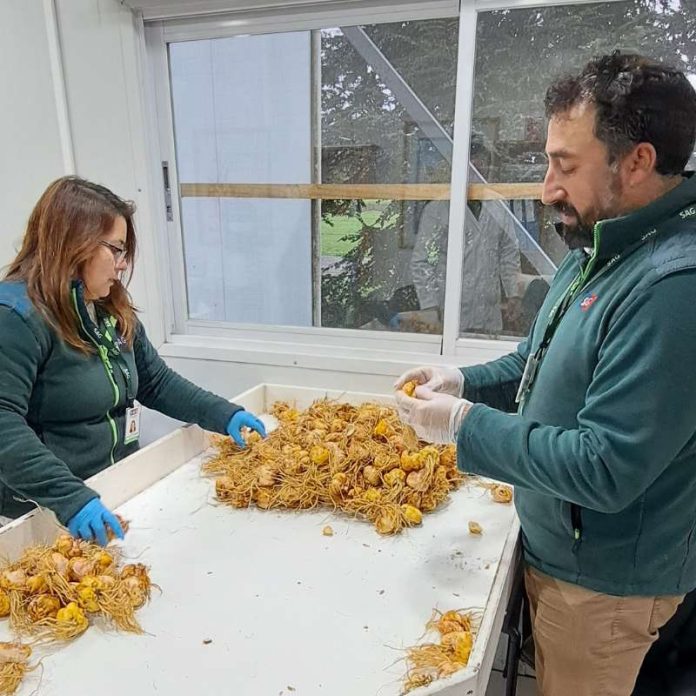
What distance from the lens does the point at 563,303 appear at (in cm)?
109

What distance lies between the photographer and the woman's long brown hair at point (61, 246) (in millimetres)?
1315

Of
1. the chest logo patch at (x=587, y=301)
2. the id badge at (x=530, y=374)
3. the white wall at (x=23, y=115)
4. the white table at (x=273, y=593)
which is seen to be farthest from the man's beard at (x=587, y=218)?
the white wall at (x=23, y=115)

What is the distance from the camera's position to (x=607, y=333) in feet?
3.01

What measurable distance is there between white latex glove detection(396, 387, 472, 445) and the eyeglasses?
79 cm

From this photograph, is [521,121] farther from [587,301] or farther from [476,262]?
[587,301]

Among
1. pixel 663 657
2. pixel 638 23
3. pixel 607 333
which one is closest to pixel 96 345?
pixel 607 333

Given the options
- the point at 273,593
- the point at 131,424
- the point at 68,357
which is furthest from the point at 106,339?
the point at 273,593

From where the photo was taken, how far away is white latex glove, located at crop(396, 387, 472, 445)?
110cm

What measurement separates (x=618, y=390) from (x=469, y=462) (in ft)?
0.93

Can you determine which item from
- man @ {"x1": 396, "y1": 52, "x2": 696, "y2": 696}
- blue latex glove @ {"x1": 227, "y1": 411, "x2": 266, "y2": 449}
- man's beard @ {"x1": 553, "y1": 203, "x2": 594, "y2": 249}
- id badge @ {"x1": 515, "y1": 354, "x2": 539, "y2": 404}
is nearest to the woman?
blue latex glove @ {"x1": 227, "y1": 411, "x2": 266, "y2": 449}

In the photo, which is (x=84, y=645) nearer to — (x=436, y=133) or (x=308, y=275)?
(x=308, y=275)

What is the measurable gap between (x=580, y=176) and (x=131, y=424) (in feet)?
4.11

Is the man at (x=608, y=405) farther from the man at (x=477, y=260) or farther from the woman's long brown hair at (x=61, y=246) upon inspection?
the man at (x=477, y=260)

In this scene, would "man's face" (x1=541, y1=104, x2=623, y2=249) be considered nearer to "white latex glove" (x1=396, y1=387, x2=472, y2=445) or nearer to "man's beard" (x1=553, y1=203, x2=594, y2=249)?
"man's beard" (x1=553, y1=203, x2=594, y2=249)
